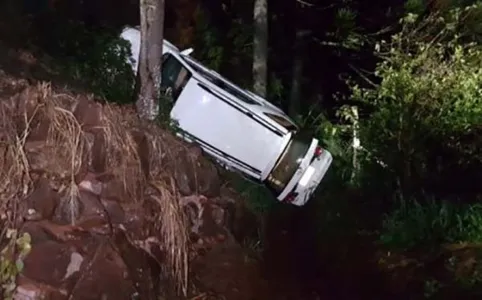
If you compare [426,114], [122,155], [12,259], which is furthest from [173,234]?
[426,114]

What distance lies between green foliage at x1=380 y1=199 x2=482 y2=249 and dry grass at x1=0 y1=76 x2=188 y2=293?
2.57 meters

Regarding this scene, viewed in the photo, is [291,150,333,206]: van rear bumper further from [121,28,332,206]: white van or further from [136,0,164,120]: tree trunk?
[136,0,164,120]: tree trunk

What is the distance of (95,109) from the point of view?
6.59 metres

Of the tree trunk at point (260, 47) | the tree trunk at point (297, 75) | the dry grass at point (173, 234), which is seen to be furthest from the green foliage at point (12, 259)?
the tree trunk at point (297, 75)

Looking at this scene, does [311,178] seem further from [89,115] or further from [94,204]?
[94,204]

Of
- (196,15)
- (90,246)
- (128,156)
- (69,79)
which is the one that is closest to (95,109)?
(128,156)

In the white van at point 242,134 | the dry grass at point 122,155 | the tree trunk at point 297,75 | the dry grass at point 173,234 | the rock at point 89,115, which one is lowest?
the tree trunk at point 297,75

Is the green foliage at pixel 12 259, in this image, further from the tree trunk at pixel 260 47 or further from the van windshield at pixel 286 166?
the tree trunk at pixel 260 47

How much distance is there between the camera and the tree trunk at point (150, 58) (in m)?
8.79

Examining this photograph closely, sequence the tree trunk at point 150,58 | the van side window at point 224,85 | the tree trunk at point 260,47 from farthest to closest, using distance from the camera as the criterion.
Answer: the tree trunk at point 260,47 → the van side window at point 224,85 → the tree trunk at point 150,58

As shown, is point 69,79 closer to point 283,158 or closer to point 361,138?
point 283,158

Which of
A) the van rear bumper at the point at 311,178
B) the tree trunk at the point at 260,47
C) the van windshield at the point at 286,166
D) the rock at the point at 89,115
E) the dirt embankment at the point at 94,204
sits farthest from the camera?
the tree trunk at the point at 260,47

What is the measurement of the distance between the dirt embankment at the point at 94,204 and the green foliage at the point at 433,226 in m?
1.87

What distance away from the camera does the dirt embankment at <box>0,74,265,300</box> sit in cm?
564
